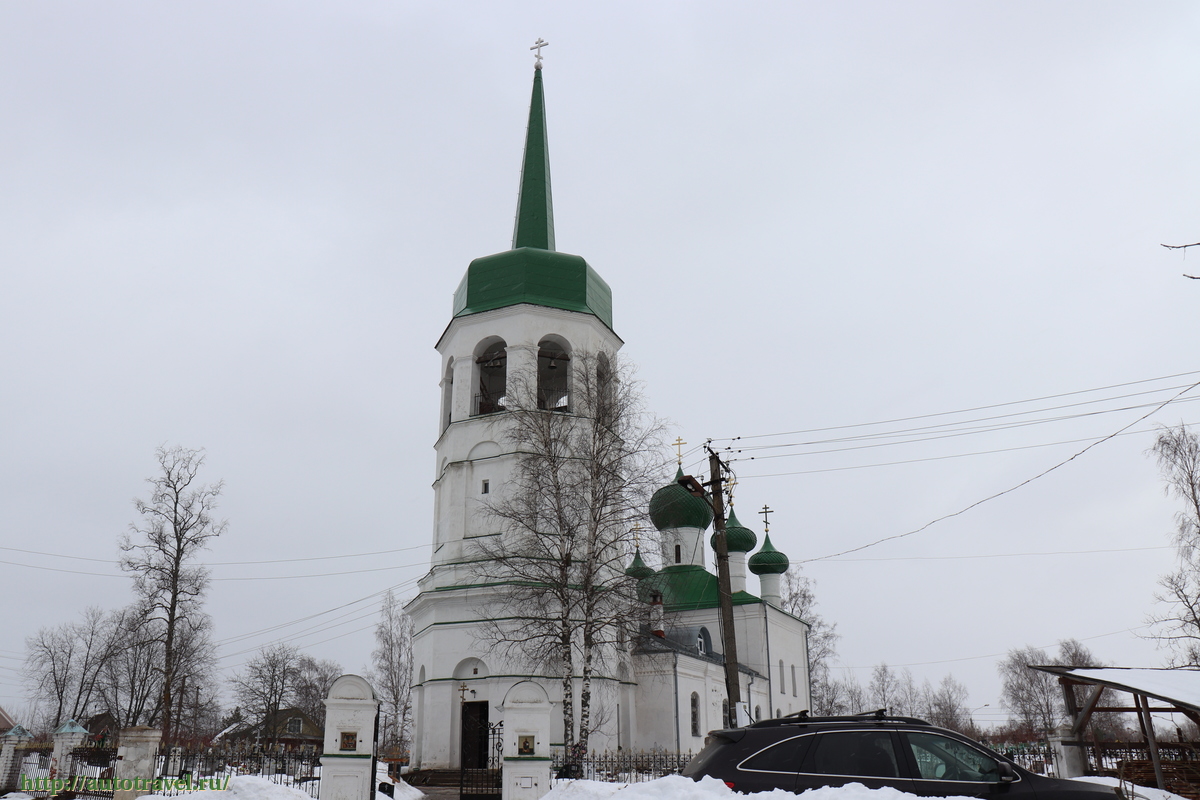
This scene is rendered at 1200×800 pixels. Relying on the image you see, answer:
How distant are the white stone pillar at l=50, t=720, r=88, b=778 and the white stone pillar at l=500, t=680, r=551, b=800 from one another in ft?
52.0

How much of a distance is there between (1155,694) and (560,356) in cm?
1964

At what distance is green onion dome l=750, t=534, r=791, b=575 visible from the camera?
137 ft

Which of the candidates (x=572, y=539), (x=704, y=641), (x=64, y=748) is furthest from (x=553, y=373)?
(x=64, y=748)

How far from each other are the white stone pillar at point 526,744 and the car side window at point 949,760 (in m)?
9.67

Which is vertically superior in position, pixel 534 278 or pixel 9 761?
pixel 534 278

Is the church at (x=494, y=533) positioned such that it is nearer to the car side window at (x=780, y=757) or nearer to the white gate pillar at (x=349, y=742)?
the white gate pillar at (x=349, y=742)

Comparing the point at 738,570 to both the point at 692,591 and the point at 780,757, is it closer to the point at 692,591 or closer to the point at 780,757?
the point at 692,591

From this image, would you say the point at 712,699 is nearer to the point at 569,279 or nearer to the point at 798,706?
the point at 798,706

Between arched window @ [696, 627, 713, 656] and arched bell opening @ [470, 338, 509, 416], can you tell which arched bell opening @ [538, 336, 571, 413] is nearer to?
arched bell opening @ [470, 338, 509, 416]

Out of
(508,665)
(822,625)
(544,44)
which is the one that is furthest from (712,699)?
(544,44)

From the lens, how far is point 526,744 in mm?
16500

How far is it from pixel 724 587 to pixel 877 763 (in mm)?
9610

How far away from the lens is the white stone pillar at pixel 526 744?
16.0 metres

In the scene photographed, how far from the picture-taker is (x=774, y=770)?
7.78m
